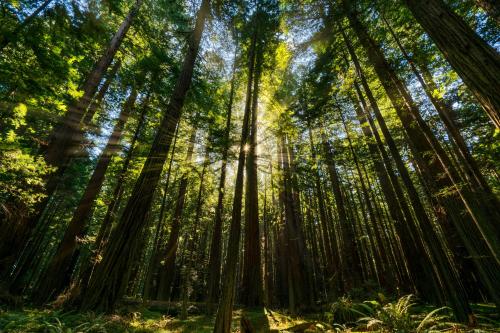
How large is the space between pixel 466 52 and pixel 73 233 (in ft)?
40.0

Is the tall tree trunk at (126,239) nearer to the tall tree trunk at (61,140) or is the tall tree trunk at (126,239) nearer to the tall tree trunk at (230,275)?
the tall tree trunk at (230,275)

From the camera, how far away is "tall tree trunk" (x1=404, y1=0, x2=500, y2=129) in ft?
7.32

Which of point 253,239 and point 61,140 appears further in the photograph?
point 61,140

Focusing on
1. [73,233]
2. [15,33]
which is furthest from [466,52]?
[73,233]

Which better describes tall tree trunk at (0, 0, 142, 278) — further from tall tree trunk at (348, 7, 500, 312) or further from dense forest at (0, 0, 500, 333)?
tall tree trunk at (348, 7, 500, 312)

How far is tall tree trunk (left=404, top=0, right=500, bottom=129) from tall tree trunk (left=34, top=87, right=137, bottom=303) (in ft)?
33.0

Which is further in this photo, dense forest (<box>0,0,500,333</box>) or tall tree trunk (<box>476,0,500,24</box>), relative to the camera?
dense forest (<box>0,0,500,333</box>)

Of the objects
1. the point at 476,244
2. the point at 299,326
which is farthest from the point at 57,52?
the point at 476,244

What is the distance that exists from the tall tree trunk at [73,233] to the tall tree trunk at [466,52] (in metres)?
10.1

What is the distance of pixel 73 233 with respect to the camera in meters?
9.15

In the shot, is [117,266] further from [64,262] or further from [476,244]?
[476,244]

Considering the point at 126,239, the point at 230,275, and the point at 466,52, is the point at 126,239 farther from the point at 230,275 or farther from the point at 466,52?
the point at 466,52

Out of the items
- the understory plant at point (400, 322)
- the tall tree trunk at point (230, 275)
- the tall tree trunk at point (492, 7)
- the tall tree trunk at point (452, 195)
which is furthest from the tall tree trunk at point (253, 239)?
the tall tree trunk at point (492, 7)

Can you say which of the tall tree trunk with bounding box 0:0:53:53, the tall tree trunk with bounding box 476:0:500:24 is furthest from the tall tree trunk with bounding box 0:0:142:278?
the tall tree trunk with bounding box 476:0:500:24
